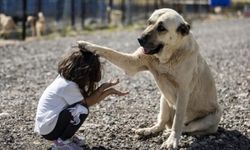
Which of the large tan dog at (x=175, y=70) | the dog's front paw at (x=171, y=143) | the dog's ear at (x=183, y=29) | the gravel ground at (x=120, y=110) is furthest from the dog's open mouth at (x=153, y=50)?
the gravel ground at (x=120, y=110)

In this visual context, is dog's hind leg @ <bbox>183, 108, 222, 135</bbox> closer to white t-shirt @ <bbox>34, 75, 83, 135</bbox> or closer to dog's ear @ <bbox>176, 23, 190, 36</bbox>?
dog's ear @ <bbox>176, 23, 190, 36</bbox>

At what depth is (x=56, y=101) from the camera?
17.9 ft

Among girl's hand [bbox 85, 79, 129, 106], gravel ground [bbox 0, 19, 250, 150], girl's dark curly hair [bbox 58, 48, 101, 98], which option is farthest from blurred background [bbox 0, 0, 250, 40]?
girl's dark curly hair [bbox 58, 48, 101, 98]

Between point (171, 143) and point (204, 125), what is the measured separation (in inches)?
24.7

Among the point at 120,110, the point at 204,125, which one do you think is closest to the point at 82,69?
the point at 204,125

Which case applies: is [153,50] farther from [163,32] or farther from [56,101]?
[56,101]

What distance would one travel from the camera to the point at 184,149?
577 cm

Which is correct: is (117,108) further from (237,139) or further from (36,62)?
(36,62)

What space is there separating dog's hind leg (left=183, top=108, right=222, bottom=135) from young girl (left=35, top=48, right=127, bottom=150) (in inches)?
52.3

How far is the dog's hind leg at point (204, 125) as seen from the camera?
6227 mm

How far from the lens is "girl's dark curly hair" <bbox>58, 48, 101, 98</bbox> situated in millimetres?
5500

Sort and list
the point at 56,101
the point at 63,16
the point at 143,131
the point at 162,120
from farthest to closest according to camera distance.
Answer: the point at 63,16 → the point at 162,120 → the point at 143,131 → the point at 56,101

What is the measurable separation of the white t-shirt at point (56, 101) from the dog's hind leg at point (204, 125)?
144 centimetres

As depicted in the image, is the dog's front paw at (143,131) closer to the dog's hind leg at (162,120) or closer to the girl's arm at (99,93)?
the dog's hind leg at (162,120)
